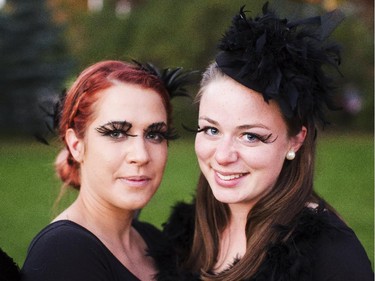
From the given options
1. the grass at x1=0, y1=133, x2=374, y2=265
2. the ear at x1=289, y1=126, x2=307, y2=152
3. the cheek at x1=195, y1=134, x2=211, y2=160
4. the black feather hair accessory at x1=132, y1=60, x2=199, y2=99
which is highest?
the black feather hair accessory at x1=132, y1=60, x2=199, y2=99

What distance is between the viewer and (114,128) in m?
3.07

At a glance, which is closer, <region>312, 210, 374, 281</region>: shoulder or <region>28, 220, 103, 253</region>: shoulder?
<region>312, 210, 374, 281</region>: shoulder

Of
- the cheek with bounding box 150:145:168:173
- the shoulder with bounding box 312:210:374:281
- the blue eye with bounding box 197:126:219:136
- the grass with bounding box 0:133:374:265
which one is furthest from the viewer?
the grass with bounding box 0:133:374:265

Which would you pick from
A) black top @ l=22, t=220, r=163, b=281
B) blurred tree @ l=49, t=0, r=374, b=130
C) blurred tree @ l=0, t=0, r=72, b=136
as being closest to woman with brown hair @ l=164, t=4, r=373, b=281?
black top @ l=22, t=220, r=163, b=281

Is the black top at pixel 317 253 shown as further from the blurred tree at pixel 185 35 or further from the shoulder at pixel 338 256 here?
the blurred tree at pixel 185 35

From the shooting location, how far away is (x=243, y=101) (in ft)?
9.35

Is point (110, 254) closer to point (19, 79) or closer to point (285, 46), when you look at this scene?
point (285, 46)

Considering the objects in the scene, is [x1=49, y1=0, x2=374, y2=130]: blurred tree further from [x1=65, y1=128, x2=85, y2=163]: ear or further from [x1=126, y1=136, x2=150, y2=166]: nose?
[x1=126, y1=136, x2=150, y2=166]: nose

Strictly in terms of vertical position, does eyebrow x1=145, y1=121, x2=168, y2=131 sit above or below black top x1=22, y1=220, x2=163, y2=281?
above

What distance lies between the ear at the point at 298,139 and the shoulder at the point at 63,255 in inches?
37.1

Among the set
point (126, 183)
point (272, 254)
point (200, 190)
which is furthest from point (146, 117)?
point (272, 254)

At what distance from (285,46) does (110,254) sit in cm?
118

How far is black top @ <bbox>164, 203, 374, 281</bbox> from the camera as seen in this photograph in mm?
2613

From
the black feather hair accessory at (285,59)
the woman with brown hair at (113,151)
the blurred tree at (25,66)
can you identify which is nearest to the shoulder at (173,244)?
the woman with brown hair at (113,151)
